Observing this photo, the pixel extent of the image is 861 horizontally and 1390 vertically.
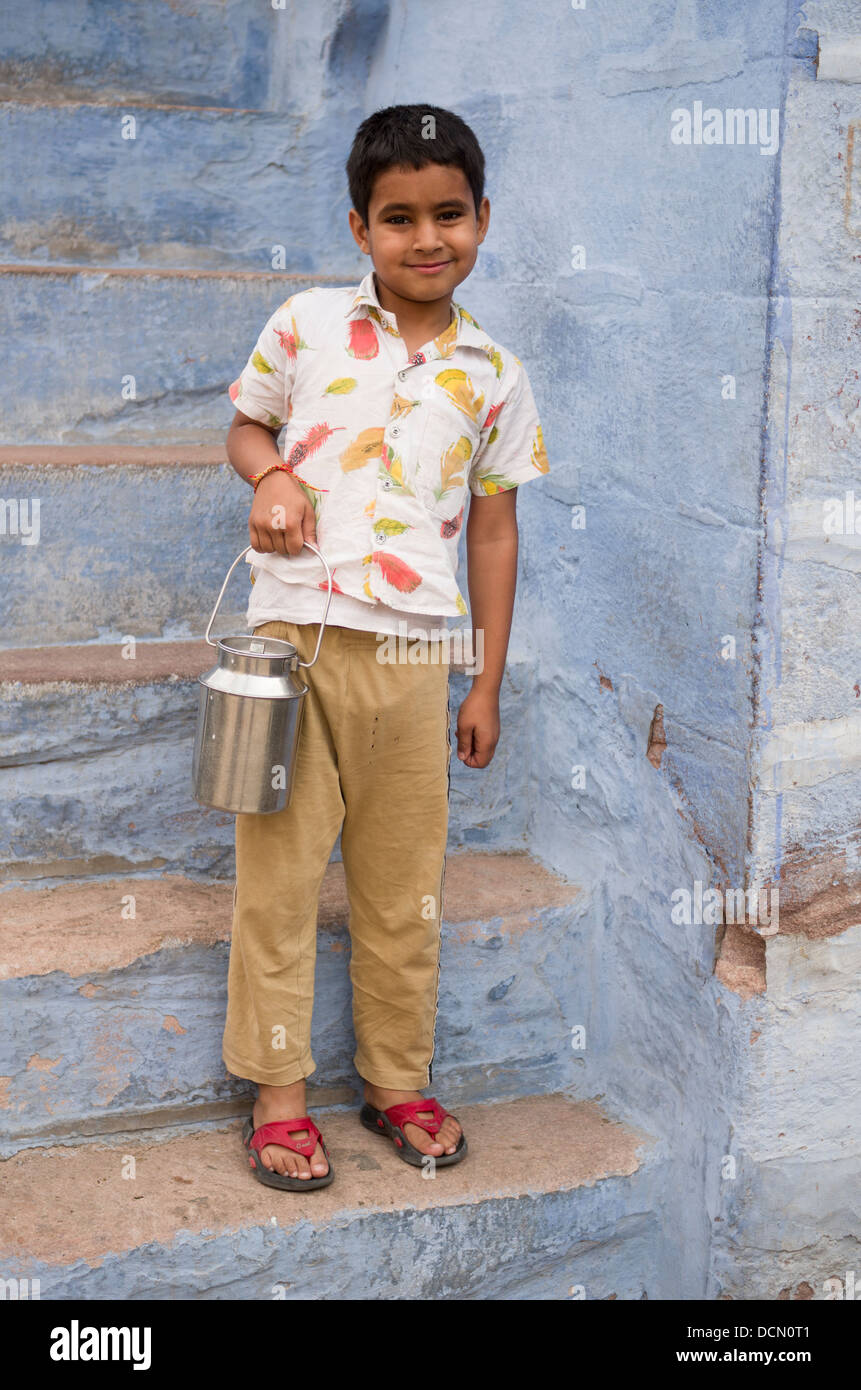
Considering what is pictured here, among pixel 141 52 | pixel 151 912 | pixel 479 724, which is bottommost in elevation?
pixel 151 912

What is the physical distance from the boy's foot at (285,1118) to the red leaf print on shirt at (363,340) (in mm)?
1096

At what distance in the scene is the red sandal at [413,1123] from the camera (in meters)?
2.26

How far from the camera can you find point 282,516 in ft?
6.41

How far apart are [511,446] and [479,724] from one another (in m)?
0.42

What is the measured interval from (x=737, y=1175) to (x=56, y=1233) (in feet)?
3.32

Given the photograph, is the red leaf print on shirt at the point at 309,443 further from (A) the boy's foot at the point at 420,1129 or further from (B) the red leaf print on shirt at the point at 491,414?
(A) the boy's foot at the point at 420,1129

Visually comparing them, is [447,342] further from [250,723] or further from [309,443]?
[250,723]

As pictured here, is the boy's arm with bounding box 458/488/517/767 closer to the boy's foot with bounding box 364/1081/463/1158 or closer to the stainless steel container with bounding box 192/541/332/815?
the stainless steel container with bounding box 192/541/332/815

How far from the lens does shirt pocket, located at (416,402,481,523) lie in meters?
2.01

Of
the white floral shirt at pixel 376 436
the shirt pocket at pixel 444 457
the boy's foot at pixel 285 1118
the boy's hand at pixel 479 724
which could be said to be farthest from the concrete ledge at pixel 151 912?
the shirt pocket at pixel 444 457

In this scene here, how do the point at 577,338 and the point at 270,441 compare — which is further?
the point at 577,338

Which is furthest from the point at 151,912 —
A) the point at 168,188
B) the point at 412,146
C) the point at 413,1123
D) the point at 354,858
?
the point at 168,188

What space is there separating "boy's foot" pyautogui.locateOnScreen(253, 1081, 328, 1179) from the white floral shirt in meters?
0.79

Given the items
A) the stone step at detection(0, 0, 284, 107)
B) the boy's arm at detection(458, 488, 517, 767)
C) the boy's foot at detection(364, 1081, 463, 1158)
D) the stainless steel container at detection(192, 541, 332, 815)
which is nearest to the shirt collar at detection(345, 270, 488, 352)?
the boy's arm at detection(458, 488, 517, 767)
